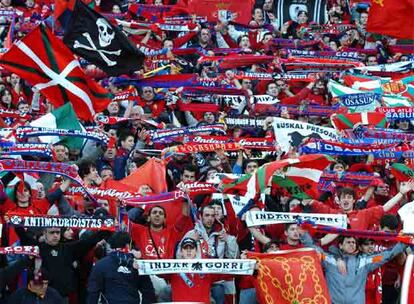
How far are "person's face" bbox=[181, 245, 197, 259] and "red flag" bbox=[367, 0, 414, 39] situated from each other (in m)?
10.1

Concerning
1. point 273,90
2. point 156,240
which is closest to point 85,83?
point 273,90

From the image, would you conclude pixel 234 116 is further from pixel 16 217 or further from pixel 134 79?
pixel 16 217

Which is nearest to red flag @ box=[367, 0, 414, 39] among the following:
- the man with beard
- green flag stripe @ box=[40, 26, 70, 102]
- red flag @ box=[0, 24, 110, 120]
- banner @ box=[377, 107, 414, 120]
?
banner @ box=[377, 107, 414, 120]

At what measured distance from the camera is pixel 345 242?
16.7 metres

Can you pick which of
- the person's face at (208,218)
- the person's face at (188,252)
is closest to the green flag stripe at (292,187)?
the person's face at (208,218)

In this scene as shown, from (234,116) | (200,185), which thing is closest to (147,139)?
(234,116)

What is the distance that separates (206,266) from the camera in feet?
53.4

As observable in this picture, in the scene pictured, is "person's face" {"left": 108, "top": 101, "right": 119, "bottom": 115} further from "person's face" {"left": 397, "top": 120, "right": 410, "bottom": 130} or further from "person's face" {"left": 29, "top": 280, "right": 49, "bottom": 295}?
"person's face" {"left": 29, "top": 280, "right": 49, "bottom": 295}

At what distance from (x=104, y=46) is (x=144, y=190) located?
413cm

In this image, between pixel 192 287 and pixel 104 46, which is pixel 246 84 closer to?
pixel 104 46

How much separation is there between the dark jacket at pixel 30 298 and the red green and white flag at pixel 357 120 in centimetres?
606

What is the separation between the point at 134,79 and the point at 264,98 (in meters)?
1.86

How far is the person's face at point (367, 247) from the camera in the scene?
55.1 ft

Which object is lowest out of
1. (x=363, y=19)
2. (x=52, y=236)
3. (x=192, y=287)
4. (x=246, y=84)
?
(x=192, y=287)
